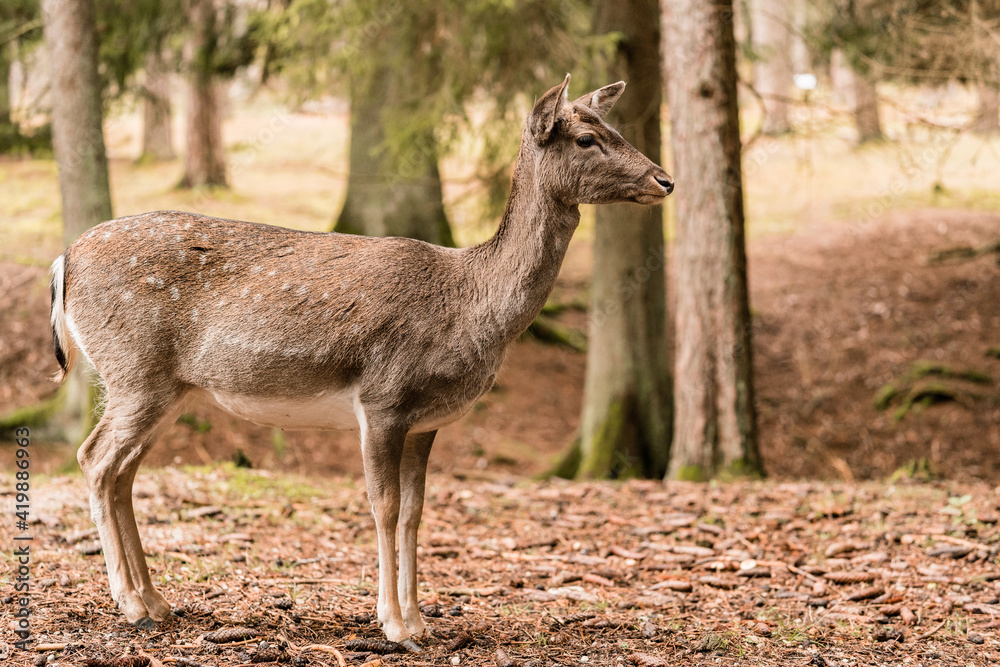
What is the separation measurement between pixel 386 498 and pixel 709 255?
4.63m

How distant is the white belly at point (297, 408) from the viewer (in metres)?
4.35

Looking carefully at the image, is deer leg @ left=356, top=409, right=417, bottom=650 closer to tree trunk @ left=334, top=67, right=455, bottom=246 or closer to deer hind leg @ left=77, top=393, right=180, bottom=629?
deer hind leg @ left=77, top=393, right=180, bottom=629

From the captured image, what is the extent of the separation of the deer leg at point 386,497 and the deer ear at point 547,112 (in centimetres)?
155

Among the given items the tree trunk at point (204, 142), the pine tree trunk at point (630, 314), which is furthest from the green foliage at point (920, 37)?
the tree trunk at point (204, 142)

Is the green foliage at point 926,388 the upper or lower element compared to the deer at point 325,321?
lower

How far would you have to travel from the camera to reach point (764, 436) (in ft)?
38.9

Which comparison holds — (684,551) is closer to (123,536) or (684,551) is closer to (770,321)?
(123,536)

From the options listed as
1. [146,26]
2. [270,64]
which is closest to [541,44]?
[270,64]

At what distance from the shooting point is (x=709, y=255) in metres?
8.02

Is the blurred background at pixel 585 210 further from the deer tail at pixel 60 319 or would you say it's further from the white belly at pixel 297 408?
the deer tail at pixel 60 319

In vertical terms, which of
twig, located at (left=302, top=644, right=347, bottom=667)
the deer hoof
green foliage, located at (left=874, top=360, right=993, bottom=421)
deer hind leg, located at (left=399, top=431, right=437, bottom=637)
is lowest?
green foliage, located at (left=874, top=360, right=993, bottom=421)

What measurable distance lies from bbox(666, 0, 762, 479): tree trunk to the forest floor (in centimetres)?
56

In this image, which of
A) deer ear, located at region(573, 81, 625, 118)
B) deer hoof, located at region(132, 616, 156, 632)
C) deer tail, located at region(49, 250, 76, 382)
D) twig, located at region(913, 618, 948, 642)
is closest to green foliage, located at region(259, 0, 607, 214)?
deer ear, located at region(573, 81, 625, 118)

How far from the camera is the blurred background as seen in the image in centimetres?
879
